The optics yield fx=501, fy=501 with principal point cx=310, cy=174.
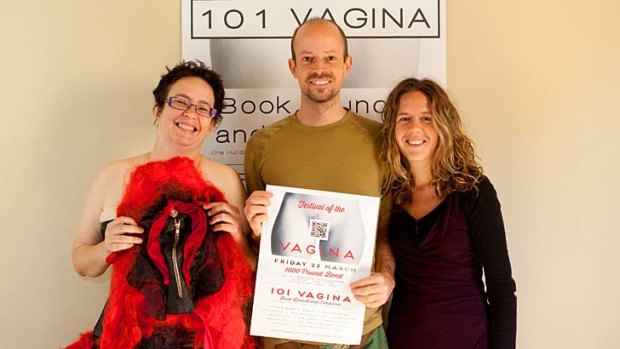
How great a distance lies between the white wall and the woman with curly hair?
1.14ft

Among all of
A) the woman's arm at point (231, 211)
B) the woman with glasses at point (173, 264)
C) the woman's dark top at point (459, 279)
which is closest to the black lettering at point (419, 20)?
the woman's dark top at point (459, 279)

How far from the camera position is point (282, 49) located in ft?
5.28

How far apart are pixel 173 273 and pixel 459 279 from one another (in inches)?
27.4

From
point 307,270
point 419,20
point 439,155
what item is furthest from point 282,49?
point 307,270

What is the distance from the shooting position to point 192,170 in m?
1.12

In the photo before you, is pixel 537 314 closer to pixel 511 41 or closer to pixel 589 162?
pixel 589 162

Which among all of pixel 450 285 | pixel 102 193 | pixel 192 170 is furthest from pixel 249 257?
pixel 450 285

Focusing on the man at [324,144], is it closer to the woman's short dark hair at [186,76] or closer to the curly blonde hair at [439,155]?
the curly blonde hair at [439,155]

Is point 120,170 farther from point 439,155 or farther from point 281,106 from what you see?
point 439,155

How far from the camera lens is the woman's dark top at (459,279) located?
122cm

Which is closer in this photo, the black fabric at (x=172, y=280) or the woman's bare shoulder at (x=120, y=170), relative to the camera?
the black fabric at (x=172, y=280)

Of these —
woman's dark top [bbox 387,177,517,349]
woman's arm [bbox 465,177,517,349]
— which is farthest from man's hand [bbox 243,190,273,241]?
woman's arm [bbox 465,177,517,349]

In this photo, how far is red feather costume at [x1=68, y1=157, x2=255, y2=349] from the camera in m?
1.04

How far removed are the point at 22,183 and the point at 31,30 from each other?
49cm
